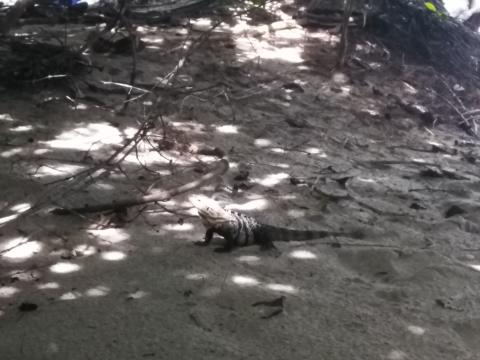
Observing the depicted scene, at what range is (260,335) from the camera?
2553 millimetres

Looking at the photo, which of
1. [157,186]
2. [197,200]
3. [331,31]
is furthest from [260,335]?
[331,31]

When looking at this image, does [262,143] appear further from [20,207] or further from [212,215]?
[20,207]

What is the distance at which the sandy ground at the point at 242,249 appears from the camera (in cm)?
254

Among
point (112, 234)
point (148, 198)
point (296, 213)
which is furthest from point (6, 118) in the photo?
point (296, 213)

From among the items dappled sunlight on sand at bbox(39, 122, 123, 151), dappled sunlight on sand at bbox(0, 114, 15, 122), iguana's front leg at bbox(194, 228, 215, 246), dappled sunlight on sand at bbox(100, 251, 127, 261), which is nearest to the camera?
dappled sunlight on sand at bbox(100, 251, 127, 261)

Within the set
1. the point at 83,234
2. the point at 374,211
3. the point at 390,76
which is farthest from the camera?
the point at 390,76

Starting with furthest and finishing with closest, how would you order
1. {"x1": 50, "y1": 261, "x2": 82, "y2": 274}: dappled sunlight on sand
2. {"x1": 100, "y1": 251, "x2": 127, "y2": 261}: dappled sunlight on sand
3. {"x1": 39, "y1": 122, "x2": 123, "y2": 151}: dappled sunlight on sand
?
{"x1": 39, "y1": 122, "x2": 123, "y2": 151}: dappled sunlight on sand, {"x1": 100, "y1": 251, "x2": 127, "y2": 261}: dappled sunlight on sand, {"x1": 50, "y1": 261, "x2": 82, "y2": 274}: dappled sunlight on sand

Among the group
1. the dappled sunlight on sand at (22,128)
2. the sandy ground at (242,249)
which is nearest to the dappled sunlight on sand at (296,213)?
the sandy ground at (242,249)

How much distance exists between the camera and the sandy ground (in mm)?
2543

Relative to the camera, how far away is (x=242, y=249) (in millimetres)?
3469

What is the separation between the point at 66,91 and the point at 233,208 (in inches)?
89.4

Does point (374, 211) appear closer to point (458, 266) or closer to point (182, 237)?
point (458, 266)

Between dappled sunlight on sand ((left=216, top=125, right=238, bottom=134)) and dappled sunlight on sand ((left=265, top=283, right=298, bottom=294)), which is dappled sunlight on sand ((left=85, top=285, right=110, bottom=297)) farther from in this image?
dappled sunlight on sand ((left=216, top=125, right=238, bottom=134))

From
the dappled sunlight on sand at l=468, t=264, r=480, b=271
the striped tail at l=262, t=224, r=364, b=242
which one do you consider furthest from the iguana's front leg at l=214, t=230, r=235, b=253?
A: the dappled sunlight on sand at l=468, t=264, r=480, b=271
